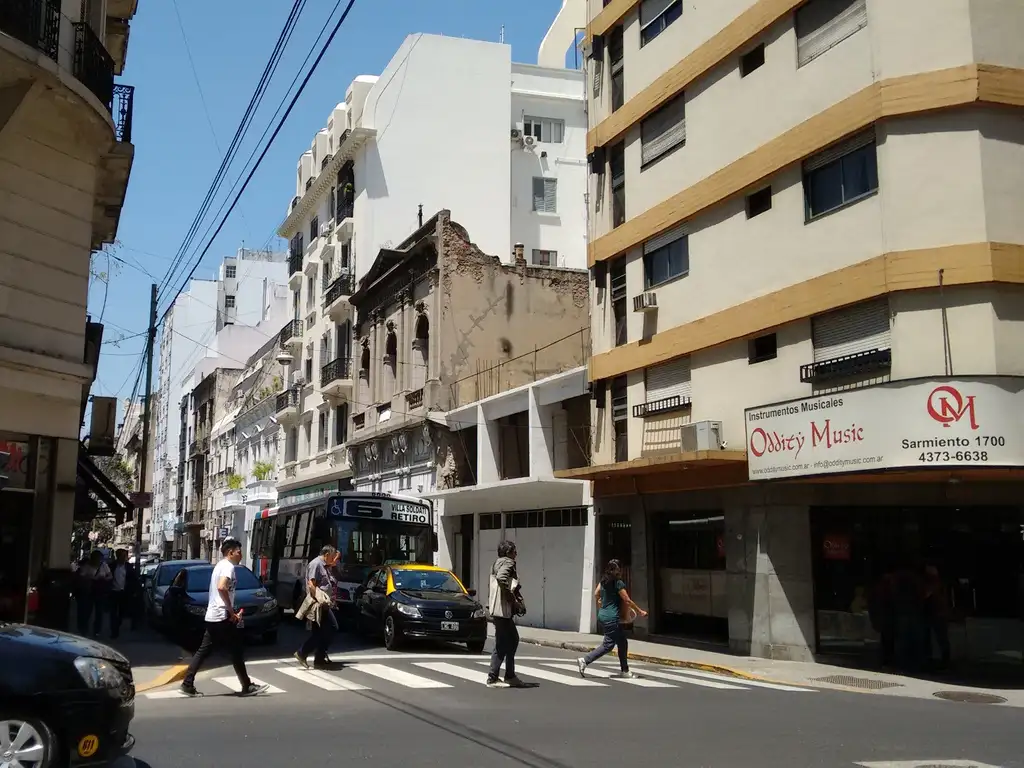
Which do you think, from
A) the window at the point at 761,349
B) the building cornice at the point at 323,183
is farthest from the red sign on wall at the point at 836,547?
the building cornice at the point at 323,183

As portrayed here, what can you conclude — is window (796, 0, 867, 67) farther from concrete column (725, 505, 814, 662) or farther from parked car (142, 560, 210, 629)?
parked car (142, 560, 210, 629)

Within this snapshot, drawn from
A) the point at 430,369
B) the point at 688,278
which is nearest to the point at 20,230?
the point at 688,278

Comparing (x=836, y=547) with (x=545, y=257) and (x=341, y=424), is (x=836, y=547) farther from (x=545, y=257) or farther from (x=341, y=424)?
(x=341, y=424)

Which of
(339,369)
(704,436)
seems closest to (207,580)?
(704,436)

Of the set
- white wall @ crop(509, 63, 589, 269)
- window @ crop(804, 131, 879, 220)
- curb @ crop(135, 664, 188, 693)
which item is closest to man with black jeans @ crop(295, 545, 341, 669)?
curb @ crop(135, 664, 188, 693)

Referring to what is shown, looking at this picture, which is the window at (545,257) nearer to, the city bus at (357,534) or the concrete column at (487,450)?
the concrete column at (487,450)

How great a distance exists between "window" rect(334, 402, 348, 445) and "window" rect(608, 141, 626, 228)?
2172 centimetres

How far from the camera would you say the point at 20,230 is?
650 inches

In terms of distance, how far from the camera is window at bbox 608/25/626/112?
25141mm

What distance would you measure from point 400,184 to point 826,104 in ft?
85.4

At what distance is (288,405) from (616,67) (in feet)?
99.5

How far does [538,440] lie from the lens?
2792cm

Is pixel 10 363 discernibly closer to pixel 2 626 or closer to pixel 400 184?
pixel 2 626

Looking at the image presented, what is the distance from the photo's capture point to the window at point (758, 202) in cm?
1980
